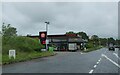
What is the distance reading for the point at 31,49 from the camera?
46531 mm

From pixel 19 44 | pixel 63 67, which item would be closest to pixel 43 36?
pixel 19 44

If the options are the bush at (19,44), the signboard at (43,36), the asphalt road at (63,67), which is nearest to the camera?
the asphalt road at (63,67)

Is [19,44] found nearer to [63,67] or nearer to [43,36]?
[43,36]

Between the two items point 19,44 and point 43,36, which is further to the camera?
point 43,36

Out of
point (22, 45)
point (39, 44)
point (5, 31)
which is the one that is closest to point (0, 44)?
point (22, 45)

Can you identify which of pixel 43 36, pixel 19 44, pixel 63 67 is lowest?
pixel 63 67

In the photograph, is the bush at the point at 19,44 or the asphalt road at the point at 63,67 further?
the bush at the point at 19,44

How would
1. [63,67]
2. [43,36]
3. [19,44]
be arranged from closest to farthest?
[63,67], [19,44], [43,36]

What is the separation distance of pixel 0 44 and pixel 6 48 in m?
2.65

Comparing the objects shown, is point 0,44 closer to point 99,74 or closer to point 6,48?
point 6,48

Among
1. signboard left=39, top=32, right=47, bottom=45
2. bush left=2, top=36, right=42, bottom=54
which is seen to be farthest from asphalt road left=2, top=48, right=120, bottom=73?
signboard left=39, top=32, right=47, bottom=45

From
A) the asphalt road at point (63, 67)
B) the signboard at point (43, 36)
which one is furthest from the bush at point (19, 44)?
the asphalt road at point (63, 67)

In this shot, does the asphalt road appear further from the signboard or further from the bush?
the signboard

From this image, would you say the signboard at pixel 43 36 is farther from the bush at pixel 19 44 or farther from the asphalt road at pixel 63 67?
the asphalt road at pixel 63 67
